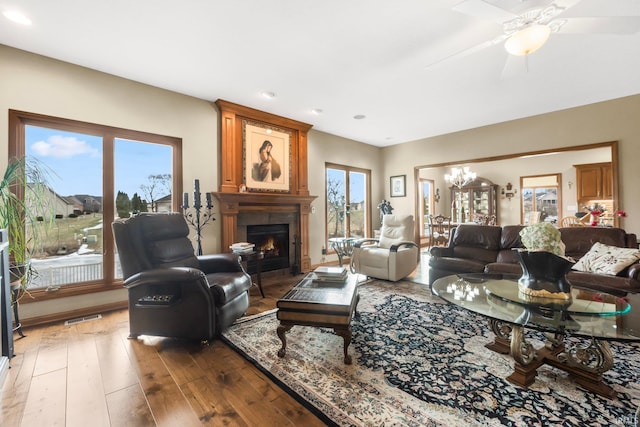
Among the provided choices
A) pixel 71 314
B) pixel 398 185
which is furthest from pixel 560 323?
pixel 398 185

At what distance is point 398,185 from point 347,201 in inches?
51.1

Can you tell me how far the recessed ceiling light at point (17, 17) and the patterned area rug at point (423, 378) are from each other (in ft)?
10.2

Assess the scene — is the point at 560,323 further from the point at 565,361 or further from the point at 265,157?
the point at 265,157

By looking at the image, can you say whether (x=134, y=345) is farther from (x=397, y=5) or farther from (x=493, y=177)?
(x=493, y=177)

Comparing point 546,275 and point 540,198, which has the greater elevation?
point 540,198

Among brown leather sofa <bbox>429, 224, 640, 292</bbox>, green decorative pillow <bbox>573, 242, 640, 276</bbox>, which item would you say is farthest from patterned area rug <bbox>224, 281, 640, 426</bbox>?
green decorative pillow <bbox>573, 242, 640, 276</bbox>

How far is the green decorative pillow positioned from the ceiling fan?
2.10 m

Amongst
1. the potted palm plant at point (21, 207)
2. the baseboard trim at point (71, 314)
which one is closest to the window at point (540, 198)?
the baseboard trim at point (71, 314)

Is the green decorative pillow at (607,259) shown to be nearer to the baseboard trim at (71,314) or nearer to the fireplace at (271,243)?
the fireplace at (271,243)

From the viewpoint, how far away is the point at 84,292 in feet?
9.76

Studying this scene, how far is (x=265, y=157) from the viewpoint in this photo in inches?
174

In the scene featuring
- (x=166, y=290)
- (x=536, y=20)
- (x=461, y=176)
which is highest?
(x=536, y=20)

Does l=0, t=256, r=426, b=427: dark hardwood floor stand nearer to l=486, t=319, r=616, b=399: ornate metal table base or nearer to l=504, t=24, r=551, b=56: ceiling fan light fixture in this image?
l=486, t=319, r=616, b=399: ornate metal table base

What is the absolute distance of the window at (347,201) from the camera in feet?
18.6
